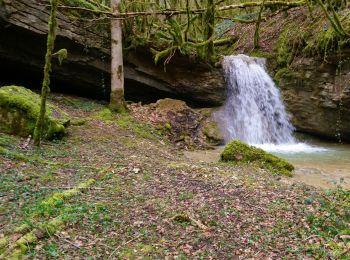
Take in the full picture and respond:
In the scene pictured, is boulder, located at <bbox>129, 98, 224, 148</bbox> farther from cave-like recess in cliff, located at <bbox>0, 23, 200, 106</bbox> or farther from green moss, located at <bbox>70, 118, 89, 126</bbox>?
green moss, located at <bbox>70, 118, 89, 126</bbox>

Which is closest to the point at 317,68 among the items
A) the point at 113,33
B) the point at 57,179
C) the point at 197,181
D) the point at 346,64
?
the point at 346,64

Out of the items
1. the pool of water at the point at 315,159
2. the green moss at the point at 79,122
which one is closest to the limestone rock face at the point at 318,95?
the pool of water at the point at 315,159

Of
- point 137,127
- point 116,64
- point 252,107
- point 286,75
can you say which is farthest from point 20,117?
point 286,75

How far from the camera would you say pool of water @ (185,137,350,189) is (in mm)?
8523

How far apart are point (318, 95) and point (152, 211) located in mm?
10428

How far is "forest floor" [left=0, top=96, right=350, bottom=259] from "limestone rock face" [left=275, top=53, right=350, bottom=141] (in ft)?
21.5

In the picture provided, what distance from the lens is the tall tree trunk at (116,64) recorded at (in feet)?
40.6

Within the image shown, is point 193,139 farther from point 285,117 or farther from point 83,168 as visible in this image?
point 83,168

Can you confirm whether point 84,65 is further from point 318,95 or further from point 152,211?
point 152,211

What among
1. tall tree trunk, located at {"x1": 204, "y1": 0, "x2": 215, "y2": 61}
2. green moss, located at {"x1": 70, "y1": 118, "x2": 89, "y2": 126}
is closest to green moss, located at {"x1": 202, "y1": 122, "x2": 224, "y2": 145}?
tall tree trunk, located at {"x1": 204, "y1": 0, "x2": 215, "y2": 61}

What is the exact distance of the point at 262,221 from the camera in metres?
5.12

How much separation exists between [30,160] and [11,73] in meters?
8.36

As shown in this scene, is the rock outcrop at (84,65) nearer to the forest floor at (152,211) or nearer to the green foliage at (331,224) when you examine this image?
the forest floor at (152,211)

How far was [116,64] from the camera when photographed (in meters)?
12.5
